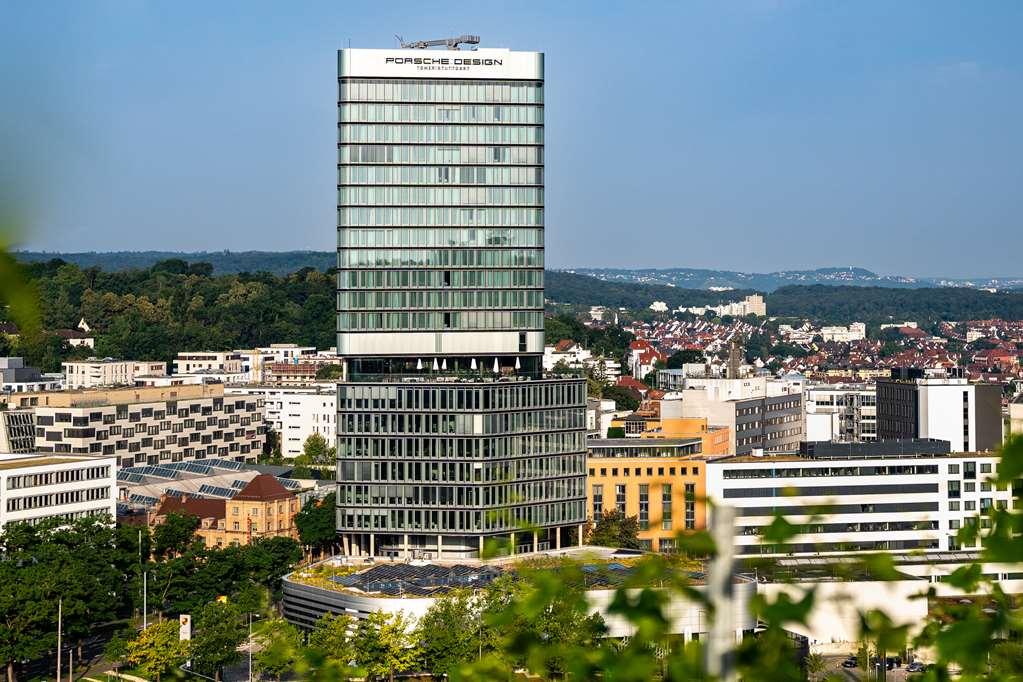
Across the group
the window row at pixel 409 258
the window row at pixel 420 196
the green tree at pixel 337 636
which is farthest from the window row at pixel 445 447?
the green tree at pixel 337 636

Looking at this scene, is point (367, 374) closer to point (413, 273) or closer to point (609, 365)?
point (413, 273)

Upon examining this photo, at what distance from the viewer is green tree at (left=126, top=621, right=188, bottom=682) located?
40188mm

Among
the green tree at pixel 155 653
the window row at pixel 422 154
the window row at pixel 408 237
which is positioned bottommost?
the green tree at pixel 155 653

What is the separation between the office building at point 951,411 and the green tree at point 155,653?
38.2m

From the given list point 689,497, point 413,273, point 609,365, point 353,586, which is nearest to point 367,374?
point 413,273

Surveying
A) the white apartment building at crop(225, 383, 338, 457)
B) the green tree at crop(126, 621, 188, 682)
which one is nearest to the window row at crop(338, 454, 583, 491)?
the green tree at crop(126, 621, 188, 682)

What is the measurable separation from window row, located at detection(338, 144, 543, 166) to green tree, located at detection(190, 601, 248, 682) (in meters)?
19.5

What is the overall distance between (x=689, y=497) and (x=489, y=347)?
51233 millimetres

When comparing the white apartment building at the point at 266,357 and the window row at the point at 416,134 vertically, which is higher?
the window row at the point at 416,134

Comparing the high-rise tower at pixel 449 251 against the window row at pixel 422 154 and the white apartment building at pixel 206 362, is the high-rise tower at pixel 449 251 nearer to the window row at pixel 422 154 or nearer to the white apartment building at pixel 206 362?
the window row at pixel 422 154

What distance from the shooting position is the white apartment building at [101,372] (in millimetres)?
114875

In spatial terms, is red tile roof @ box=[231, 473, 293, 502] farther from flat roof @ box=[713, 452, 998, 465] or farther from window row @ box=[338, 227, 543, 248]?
flat roof @ box=[713, 452, 998, 465]

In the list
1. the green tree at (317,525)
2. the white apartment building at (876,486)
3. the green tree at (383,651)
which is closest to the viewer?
the green tree at (383,651)

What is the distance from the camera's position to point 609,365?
142 m
